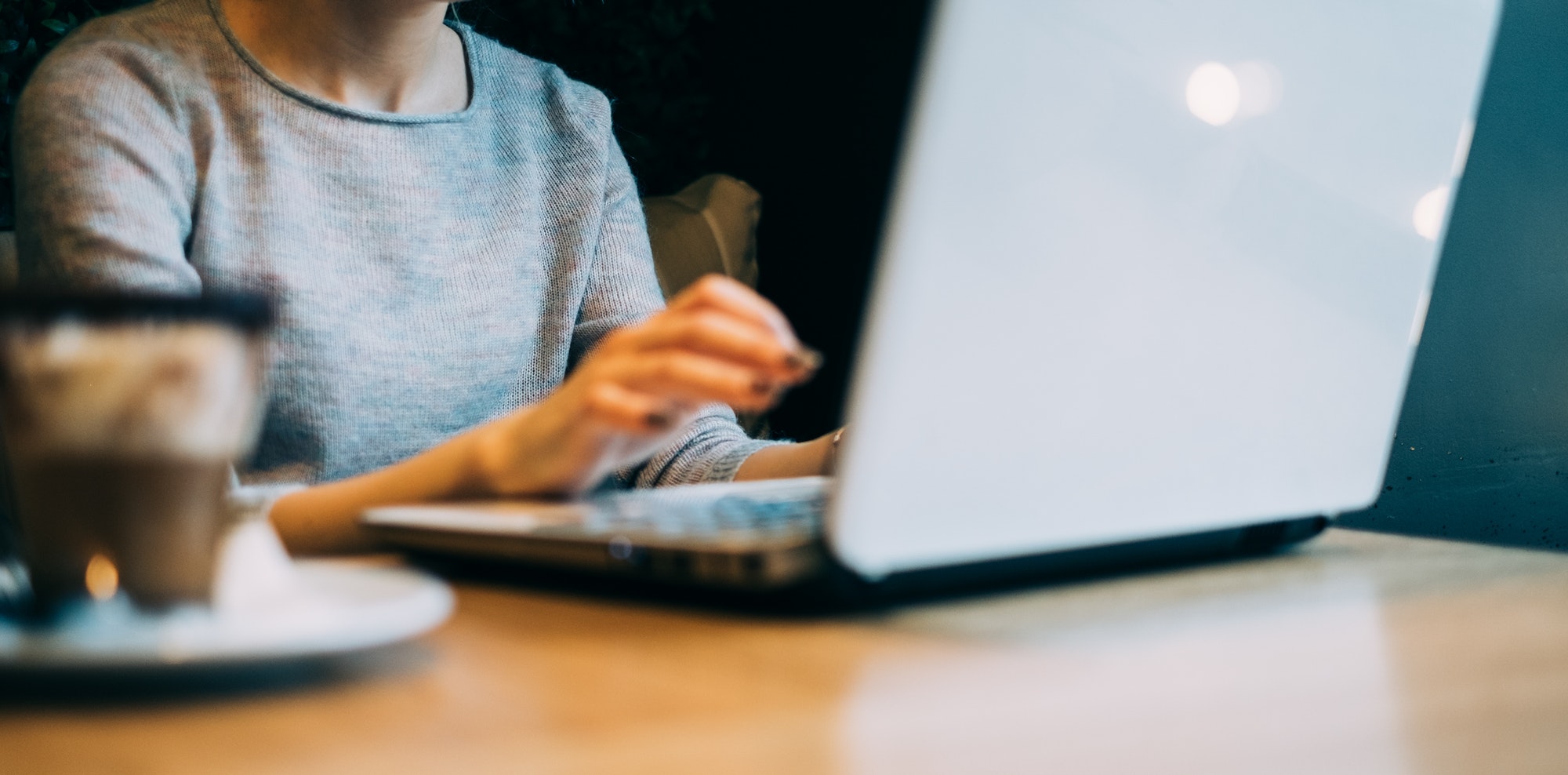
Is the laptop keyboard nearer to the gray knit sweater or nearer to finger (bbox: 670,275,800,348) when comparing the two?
finger (bbox: 670,275,800,348)

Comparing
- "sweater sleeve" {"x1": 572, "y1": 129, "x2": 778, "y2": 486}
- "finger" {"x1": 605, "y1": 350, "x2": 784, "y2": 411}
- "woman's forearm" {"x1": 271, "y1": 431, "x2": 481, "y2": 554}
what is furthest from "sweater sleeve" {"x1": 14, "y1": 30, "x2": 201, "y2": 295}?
"finger" {"x1": 605, "y1": 350, "x2": 784, "y2": 411}

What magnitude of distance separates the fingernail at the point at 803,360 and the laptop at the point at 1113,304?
0.05 meters

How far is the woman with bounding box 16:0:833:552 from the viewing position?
3.09ft

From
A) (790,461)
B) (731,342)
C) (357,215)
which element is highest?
(731,342)

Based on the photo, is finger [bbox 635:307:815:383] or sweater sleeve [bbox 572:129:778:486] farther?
sweater sleeve [bbox 572:129:778:486]

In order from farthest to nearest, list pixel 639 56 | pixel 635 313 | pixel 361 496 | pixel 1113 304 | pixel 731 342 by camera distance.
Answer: pixel 639 56, pixel 635 313, pixel 361 496, pixel 731 342, pixel 1113 304

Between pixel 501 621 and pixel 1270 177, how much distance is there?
36 cm

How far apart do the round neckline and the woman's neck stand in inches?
0.4

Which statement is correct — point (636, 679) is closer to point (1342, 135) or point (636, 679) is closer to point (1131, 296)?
point (1131, 296)

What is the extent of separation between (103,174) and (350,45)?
28cm

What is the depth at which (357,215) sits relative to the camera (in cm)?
109

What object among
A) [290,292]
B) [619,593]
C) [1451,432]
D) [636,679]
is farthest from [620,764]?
[1451,432]

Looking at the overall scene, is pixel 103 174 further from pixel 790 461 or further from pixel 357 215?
pixel 790 461

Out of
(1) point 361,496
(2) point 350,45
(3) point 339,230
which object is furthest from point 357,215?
(1) point 361,496
